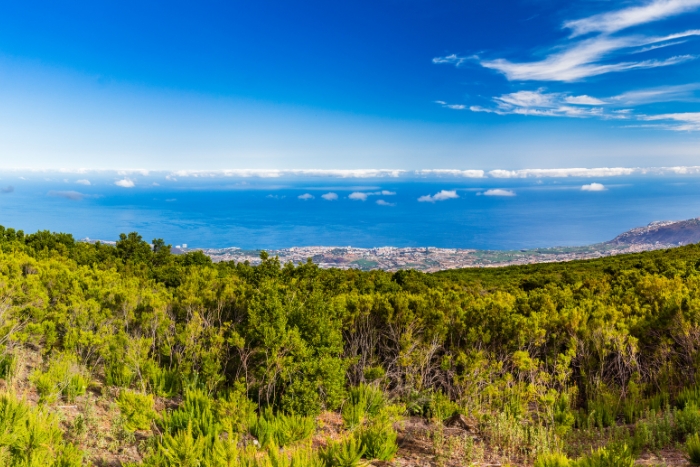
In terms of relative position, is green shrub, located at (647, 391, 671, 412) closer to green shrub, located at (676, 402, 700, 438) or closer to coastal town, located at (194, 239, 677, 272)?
green shrub, located at (676, 402, 700, 438)

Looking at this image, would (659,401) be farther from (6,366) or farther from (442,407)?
(6,366)

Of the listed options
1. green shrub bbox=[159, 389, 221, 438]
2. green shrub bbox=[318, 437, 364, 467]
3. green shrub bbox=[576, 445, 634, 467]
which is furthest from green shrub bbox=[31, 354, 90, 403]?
green shrub bbox=[576, 445, 634, 467]

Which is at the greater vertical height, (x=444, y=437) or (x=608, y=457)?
(x=608, y=457)

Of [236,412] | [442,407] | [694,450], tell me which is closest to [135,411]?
[236,412]

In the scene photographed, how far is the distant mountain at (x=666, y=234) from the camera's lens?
375 ft

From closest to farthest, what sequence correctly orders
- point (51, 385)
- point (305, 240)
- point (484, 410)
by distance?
point (51, 385), point (484, 410), point (305, 240)

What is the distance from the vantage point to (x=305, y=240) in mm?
161750

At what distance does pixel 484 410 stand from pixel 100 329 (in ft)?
21.8

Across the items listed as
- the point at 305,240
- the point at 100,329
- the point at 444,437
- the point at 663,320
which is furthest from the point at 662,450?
the point at 305,240

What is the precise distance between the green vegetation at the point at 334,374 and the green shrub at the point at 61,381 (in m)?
0.03

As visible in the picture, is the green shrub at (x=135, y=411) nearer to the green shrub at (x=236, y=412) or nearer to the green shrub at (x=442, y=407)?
the green shrub at (x=236, y=412)

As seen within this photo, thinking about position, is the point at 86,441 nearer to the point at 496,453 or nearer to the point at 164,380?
the point at 164,380

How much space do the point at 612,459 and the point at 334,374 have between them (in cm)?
348

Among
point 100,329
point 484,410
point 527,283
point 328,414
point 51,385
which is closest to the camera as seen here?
point 51,385
